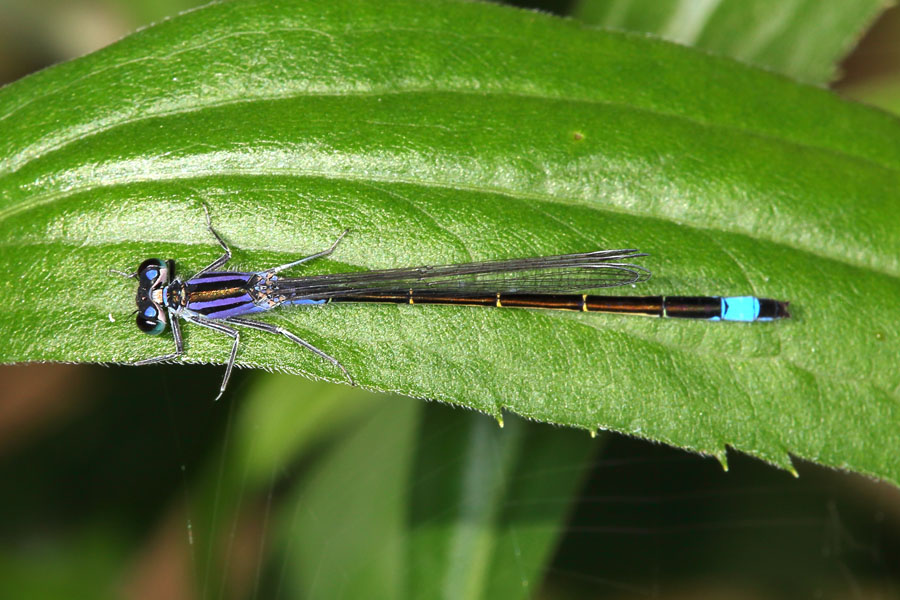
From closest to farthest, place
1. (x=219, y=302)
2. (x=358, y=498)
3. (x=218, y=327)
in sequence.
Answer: (x=218, y=327), (x=219, y=302), (x=358, y=498)

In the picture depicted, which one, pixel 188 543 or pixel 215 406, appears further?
pixel 188 543

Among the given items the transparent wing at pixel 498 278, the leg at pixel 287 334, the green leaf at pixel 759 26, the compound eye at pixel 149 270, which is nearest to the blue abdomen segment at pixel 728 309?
the transparent wing at pixel 498 278

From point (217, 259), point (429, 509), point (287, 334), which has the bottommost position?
point (429, 509)

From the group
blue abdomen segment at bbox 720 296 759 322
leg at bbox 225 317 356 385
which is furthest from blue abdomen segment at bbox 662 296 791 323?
leg at bbox 225 317 356 385

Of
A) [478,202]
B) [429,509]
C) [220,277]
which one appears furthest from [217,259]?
[429,509]

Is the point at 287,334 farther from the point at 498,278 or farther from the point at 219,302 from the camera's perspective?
the point at 498,278

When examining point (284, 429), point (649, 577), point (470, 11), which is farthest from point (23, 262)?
point (649, 577)

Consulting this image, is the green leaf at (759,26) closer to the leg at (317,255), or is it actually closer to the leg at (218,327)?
the leg at (317,255)

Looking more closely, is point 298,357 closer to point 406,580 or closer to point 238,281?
point 238,281
